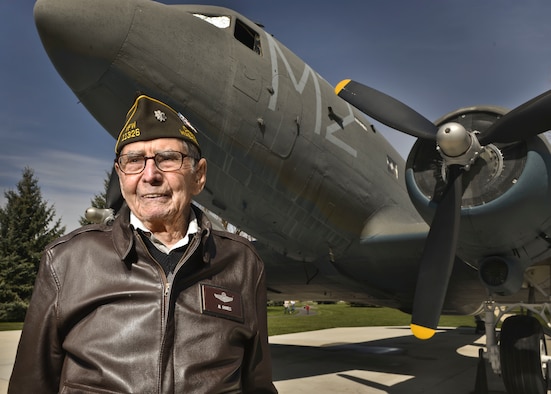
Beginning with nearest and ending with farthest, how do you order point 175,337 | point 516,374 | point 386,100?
point 175,337 → point 516,374 → point 386,100

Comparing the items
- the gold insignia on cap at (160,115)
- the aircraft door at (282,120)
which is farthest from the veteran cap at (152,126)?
the aircraft door at (282,120)

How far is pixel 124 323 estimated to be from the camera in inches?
59.3

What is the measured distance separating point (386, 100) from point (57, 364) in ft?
22.5

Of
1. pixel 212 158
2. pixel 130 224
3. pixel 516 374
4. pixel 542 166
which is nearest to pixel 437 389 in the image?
pixel 516 374

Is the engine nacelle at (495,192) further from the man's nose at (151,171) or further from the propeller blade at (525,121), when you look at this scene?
the man's nose at (151,171)

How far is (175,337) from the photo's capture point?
1.52 meters

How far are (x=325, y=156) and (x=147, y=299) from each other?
659cm

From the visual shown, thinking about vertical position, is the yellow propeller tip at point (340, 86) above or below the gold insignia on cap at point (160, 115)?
above

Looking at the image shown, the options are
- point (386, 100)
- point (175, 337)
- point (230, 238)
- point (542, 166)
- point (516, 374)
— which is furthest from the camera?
point (386, 100)

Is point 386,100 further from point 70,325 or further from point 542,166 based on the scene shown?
point 70,325

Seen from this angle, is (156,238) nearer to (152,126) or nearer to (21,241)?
(152,126)

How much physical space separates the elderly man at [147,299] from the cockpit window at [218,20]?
5.60 m

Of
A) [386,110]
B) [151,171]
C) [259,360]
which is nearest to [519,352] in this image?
[386,110]

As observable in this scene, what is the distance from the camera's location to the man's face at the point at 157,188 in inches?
65.6
